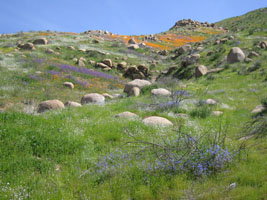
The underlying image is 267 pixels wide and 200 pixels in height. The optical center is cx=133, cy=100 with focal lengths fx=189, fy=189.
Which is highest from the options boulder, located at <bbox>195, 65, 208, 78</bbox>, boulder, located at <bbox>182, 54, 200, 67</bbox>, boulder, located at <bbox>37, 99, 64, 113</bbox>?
boulder, located at <bbox>182, 54, 200, 67</bbox>

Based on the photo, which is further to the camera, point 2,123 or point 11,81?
point 11,81

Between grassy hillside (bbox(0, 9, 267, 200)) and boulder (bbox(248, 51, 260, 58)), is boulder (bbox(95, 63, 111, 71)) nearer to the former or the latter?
boulder (bbox(248, 51, 260, 58))

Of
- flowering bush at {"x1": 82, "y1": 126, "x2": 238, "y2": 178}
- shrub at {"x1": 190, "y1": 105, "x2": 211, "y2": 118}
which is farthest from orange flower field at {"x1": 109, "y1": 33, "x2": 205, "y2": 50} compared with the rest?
flowering bush at {"x1": 82, "y1": 126, "x2": 238, "y2": 178}

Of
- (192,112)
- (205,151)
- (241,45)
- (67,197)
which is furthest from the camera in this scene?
(241,45)

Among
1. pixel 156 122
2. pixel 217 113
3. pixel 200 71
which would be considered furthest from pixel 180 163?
pixel 200 71

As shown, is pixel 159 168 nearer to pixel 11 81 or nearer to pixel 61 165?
pixel 61 165

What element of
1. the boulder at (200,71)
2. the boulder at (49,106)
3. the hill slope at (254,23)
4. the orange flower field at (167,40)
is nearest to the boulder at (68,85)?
the boulder at (49,106)

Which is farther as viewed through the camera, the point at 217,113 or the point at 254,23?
the point at 254,23

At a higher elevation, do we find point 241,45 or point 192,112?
point 241,45

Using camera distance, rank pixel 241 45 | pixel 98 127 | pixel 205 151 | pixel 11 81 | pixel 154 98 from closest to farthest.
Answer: pixel 205 151 → pixel 98 127 → pixel 154 98 → pixel 11 81 → pixel 241 45

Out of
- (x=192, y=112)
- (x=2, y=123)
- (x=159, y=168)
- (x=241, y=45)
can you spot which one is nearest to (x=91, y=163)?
(x=159, y=168)

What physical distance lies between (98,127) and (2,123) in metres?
2.86

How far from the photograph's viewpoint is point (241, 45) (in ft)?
78.9

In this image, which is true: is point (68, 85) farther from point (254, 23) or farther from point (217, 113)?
point (254, 23)
